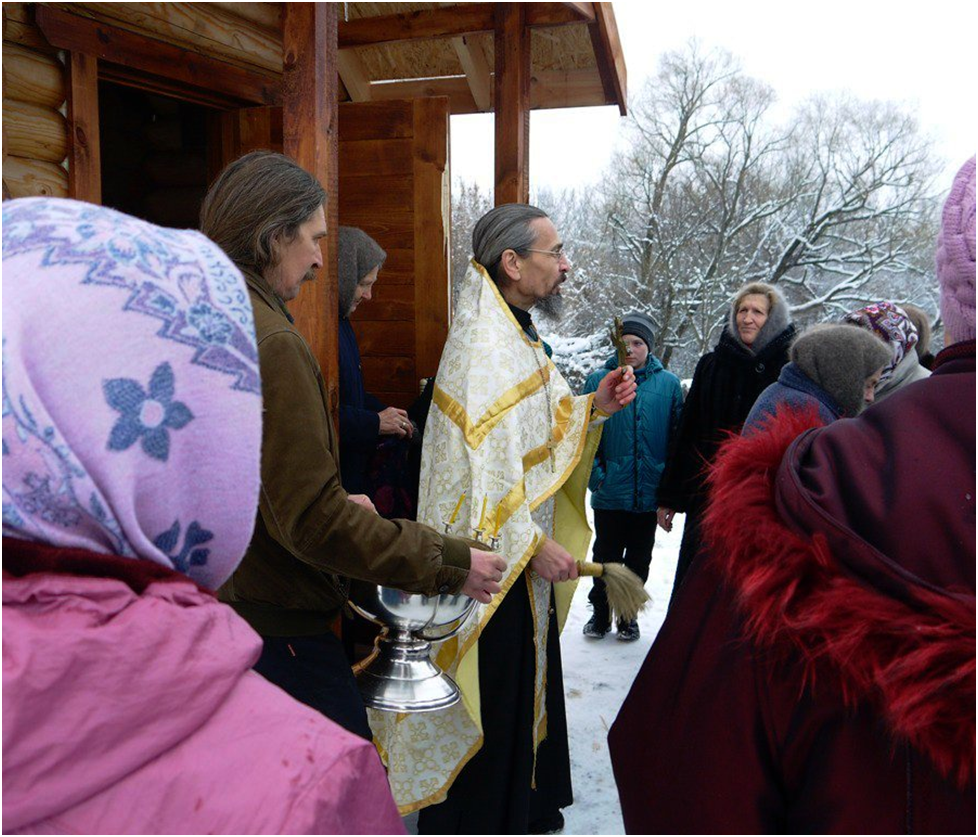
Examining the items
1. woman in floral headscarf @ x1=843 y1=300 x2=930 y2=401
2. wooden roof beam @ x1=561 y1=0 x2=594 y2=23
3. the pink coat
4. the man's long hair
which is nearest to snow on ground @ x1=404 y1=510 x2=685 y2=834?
woman in floral headscarf @ x1=843 y1=300 x2=930 y2=401

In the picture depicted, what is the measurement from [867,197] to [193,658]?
25438 mm

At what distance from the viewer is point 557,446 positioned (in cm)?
314

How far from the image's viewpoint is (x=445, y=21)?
457cm

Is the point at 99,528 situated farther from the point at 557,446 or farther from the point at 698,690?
the point at 557,446

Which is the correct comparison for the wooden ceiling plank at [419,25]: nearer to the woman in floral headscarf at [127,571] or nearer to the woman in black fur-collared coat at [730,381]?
the woman in black fur-collared coat at [730,381]

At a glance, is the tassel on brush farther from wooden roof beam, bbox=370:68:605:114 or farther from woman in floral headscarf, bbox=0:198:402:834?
wooden roof beam, bbox=370:68:605:114

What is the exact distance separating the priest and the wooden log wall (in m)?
1.82

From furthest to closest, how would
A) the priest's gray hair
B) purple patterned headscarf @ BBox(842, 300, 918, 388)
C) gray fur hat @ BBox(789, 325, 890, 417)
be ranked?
1. purple patterned headscarf @ BBox(842, 300, 918, 388)
2. gray fur hat @ BBox(789, 325, 890, 417)
3. the priest's gray hair

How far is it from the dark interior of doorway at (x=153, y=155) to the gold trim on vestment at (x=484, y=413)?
10.2 ft

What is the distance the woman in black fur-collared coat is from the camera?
4.49 metres

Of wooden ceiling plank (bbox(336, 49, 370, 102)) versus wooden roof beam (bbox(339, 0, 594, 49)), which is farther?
wooden ceiling plank (bbox(336, 49, 370, 102))

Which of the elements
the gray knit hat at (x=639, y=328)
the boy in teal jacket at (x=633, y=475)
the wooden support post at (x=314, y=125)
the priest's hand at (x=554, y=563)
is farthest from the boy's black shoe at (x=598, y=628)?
the wooden support post at (x=314, y=125)

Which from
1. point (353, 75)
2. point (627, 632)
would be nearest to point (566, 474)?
point (627, 632)

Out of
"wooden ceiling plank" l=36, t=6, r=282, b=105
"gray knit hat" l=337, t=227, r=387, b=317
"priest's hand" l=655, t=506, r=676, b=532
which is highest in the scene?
"wooden ceiling plank" l=36, t=6, r=282, b=105
